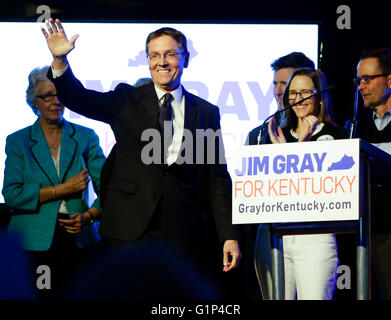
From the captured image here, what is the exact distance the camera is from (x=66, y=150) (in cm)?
454

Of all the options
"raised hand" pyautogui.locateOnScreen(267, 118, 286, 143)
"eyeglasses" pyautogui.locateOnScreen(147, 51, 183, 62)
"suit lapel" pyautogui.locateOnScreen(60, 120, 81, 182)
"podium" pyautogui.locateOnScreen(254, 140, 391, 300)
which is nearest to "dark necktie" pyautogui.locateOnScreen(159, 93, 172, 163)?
"eyeglasses" pyautogui.locateOnScreen(147, 51, 183, 62)

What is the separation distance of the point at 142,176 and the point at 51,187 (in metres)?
1.01

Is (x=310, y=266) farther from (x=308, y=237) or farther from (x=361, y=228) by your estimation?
(x=361, y=228)

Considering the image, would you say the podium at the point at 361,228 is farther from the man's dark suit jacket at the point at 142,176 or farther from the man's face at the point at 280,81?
the man's face at the point at 280,81

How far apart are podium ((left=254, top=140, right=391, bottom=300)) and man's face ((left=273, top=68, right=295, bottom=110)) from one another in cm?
153

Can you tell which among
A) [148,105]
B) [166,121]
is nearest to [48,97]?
[148,105]

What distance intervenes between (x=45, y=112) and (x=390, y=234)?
2.33 meters

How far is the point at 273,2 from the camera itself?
527 cm

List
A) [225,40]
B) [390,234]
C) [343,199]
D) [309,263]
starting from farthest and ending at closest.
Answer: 1. [225,40]
2. [390,234]
3. [309,263]
4. [343,199]

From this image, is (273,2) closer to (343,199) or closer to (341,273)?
(341,273)

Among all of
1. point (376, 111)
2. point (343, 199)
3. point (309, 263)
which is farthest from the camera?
point (376, 111)

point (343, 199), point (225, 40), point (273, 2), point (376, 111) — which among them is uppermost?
point (273, 2)

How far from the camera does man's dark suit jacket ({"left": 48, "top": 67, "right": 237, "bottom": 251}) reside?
358 cm
